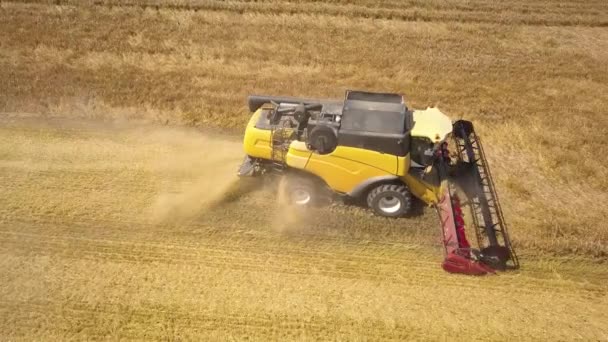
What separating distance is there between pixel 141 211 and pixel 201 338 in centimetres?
307

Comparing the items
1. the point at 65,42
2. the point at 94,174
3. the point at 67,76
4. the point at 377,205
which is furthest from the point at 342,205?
the point at 65,42

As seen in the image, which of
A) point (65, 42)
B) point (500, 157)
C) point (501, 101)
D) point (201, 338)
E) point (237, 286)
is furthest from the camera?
point (65, 42)

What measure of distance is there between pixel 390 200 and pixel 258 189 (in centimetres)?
259

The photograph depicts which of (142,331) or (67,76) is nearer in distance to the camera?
(142,331)

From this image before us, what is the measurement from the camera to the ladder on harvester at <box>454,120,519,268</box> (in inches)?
318

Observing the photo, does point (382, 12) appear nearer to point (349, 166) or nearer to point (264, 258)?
point (349, 166)

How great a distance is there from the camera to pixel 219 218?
29.5 feet

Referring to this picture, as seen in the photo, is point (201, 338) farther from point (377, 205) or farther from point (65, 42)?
point (65, 42)

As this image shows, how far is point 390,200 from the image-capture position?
28.3ft

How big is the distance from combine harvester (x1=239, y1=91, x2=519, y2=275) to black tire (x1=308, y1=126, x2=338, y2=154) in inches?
0.6

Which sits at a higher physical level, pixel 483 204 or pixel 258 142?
pixel 258 142

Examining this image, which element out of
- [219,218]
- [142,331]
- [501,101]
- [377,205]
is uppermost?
[501,101]

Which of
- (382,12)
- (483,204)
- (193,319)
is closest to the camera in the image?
(193,319)

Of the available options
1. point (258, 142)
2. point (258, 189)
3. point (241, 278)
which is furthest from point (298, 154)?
point (241, 278)
